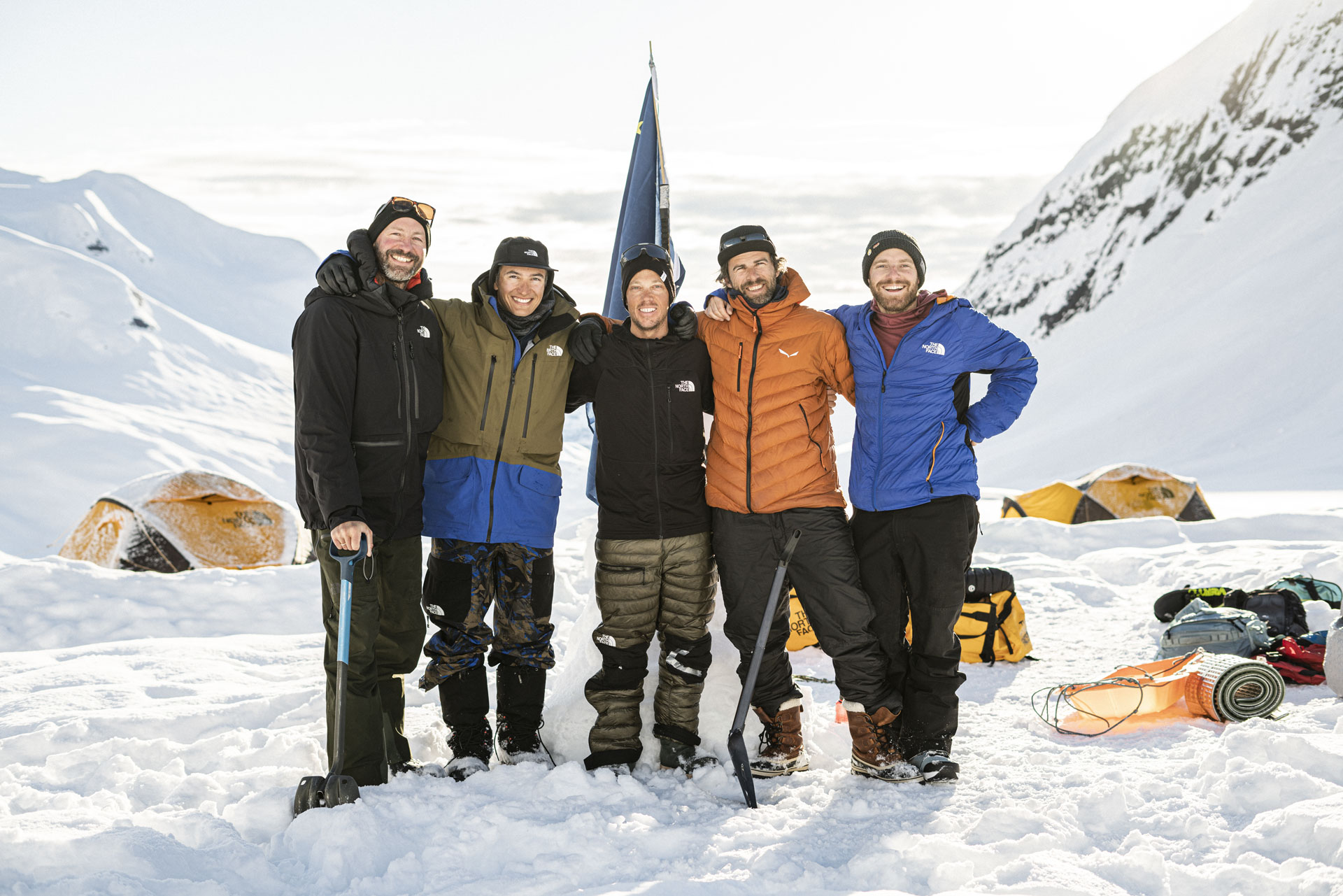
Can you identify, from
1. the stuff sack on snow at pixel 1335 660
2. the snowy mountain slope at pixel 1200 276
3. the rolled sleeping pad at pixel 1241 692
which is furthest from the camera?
the snowy mountain slope at pixel 1200 276

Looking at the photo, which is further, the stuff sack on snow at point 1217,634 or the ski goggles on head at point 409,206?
the stuff sack on snow at point 1217,634

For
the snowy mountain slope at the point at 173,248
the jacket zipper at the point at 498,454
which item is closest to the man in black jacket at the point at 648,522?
the jacket zipper at the point at 498,454

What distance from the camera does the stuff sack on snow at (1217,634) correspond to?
→ 5.45 m

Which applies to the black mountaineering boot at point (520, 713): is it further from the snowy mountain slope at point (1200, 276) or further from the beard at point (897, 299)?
the snowy mountain slope at point (1200, 276)

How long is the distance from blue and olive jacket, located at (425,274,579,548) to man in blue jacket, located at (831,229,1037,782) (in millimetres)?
1363

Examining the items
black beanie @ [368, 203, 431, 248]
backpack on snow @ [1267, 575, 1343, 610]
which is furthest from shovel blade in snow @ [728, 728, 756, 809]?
backpack on snow @ [1267, 575, 1343, 610]

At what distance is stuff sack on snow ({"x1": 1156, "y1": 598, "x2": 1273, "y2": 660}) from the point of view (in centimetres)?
545

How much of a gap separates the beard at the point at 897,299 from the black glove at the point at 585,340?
3.97 ft

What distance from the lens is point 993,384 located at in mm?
4270

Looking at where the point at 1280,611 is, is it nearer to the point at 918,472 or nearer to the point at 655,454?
the point at 918,472

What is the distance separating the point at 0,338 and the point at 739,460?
56802 mm

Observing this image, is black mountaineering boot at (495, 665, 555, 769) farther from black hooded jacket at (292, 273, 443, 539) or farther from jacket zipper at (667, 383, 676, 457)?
jacket zipper at (667, 383, 676, 457)

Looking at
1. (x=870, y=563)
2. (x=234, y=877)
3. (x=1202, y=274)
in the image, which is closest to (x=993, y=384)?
(x=870, y=563)

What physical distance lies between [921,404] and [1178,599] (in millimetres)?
3962
